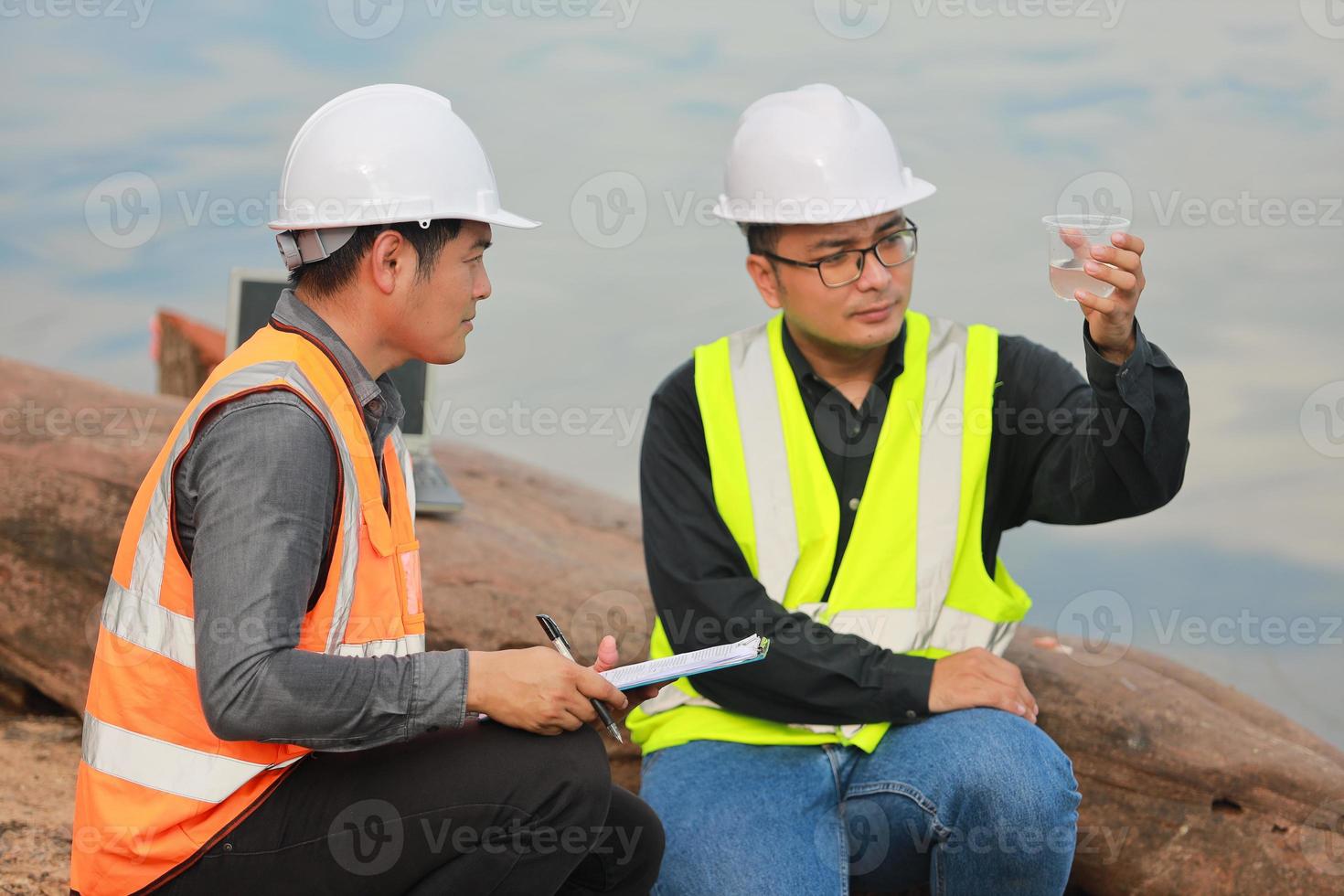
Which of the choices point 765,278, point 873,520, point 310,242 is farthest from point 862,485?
point 310,242

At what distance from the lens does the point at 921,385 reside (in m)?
3.24

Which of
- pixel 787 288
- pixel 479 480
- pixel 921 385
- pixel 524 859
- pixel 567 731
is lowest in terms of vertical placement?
pixel 479 480

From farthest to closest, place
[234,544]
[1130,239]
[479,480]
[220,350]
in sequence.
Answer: [220,350], [479,480], [1130,239], [234,544]

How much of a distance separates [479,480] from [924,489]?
314cm

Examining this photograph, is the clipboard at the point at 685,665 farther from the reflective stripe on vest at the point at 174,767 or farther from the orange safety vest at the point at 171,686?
the reflective stripe on vest at the point at 174,767

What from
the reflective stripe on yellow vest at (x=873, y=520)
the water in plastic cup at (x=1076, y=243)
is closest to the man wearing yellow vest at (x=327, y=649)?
the reflective stripe on yellow vest at (x=873, y=520)

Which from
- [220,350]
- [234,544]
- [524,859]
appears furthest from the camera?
[220,350]

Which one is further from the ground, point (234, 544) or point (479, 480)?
point (234, 544)

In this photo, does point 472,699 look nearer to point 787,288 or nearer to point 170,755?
point 170,755

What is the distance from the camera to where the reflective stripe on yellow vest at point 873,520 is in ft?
10.1

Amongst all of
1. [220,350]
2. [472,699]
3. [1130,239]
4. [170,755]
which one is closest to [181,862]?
[170,755]

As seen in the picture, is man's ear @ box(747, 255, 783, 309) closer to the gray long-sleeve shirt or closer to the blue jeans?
the blue jeans

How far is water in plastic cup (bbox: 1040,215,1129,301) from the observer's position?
8.38 feet

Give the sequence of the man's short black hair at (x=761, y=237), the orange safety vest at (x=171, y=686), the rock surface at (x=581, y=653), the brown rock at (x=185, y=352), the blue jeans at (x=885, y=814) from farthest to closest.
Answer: the brown rock at (x=185, y=352)
the rock surface at (x=581, y=653)
the man's short black hair at (x=761, y=237)
the blue jeans at (x=885, y=814)
the orange safety vest at (x=171, y=686)
